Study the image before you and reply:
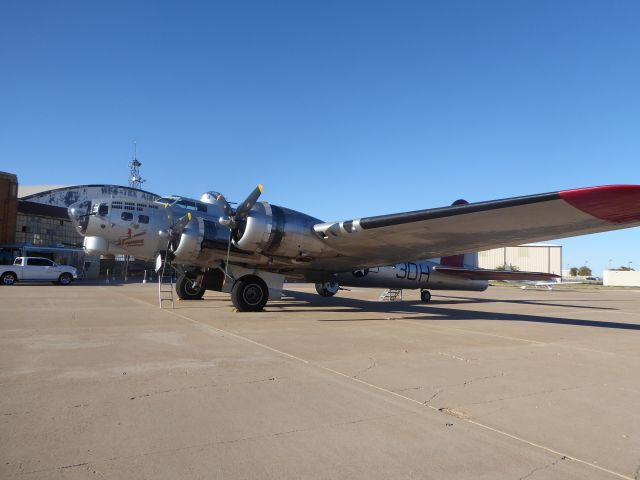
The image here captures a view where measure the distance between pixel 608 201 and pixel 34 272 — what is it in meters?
30.7

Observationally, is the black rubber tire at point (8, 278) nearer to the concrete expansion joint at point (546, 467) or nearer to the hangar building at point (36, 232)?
the hangar building at point (36, 232)

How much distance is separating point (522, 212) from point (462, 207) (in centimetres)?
119

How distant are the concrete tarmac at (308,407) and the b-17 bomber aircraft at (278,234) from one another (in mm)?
2801

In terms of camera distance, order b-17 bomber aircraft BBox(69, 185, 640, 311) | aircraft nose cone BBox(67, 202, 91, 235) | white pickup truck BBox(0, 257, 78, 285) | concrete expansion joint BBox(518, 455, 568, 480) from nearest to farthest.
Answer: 1. concrete expansion joint BBox(518, 455, 568, 480)
2. b-17 bomber aircraft BBox(69, 185, 640, 311)
3. aircraft nose cone BBox(67, 202, 91, 235)
4. white pickup truck BBox(0, 257, 78, 285)

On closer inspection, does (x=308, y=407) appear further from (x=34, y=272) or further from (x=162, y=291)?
(x=34, y=272)

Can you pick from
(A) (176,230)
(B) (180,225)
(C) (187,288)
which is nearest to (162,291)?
(C) (187,288)

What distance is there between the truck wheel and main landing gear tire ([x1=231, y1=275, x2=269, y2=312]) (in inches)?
844

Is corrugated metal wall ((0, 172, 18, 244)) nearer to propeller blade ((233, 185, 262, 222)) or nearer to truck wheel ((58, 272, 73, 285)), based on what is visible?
truck wheel ((58, 272, 73, 285))

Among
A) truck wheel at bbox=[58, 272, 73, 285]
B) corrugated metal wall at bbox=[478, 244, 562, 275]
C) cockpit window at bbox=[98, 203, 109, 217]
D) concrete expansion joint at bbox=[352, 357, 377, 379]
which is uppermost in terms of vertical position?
corrugated metal wall at bbox=[478, 244, 562, 275]

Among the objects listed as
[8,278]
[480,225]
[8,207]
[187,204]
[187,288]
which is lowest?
[8,278]

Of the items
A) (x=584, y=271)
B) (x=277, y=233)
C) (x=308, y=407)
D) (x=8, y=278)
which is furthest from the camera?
(x=584, y=271)

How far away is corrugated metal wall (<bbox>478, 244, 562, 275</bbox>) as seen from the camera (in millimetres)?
93375

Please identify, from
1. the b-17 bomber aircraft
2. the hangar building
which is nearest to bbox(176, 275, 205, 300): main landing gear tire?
the b-17 bomber aircraft

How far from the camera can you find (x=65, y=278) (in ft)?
94.7
